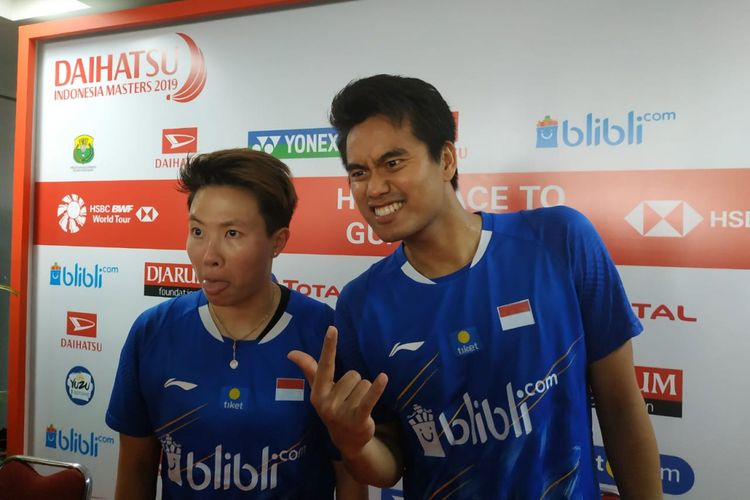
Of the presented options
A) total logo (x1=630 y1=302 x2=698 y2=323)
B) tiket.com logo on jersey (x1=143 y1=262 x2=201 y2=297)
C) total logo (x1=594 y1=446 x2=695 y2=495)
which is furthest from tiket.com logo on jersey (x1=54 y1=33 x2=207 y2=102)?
total logo (x1=594 y1=446 x2=695 y2=495)

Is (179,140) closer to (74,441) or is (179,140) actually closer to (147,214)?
(147,214)

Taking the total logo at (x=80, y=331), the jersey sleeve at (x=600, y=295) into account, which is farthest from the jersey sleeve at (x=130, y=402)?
the total logo at (x=80, y=331)

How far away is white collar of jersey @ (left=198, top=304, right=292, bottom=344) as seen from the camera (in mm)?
1412

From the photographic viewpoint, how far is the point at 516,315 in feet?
4.11

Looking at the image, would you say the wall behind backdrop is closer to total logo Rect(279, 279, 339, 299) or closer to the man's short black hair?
total logo Rect(279, 279, 339, 299)

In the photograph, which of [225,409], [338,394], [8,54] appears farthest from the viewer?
[8,54]

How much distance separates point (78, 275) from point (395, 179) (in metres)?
1.99

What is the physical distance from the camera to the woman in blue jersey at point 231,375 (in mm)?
1362

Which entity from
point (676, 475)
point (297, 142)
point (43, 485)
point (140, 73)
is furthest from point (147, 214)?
point (676, 475)

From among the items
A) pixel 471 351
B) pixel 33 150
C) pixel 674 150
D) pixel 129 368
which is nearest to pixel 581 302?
pixel 471 351

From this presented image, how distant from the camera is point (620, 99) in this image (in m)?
1.77

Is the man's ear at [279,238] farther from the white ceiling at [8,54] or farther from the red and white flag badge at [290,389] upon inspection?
the white ceiling at [8,54]

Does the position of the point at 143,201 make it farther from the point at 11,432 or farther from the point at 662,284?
the point at 662,284

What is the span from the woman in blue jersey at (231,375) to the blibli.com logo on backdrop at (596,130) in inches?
36.0
